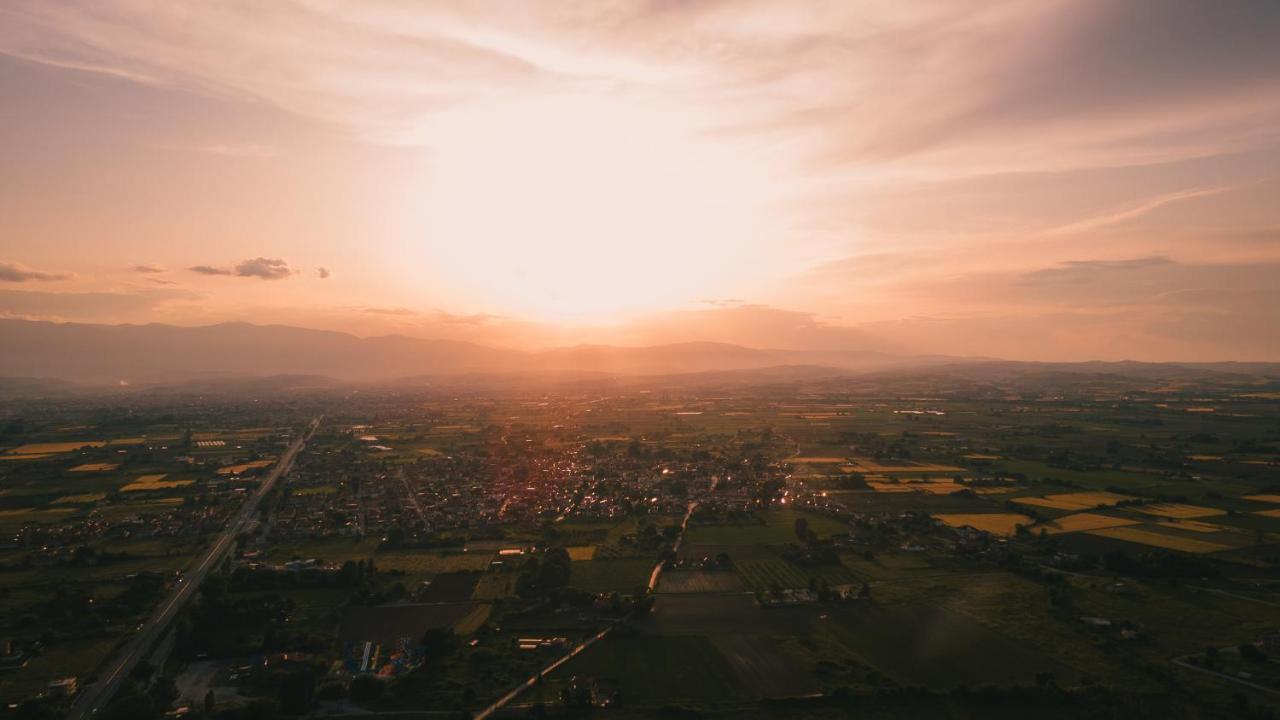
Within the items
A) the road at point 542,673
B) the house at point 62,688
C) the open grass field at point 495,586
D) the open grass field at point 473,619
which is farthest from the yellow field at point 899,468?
the house at point 62,688

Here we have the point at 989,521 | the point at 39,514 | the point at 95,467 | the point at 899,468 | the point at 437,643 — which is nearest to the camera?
the point at 437,643

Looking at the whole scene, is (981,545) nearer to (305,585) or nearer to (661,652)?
(661,652)

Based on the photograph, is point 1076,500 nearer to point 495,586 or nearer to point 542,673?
point 495,586

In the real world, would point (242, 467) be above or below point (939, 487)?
below

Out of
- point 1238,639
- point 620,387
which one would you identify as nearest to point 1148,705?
point 1238,639

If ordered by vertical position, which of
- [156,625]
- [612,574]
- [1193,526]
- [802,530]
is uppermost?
[1193,526]

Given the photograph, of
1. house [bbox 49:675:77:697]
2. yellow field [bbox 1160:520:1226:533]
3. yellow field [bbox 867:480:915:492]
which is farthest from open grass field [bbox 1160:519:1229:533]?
house [bbox 49:675:77:697]

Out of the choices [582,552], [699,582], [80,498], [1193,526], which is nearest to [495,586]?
[582,552]

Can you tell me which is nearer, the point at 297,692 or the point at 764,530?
the point at 297,692
